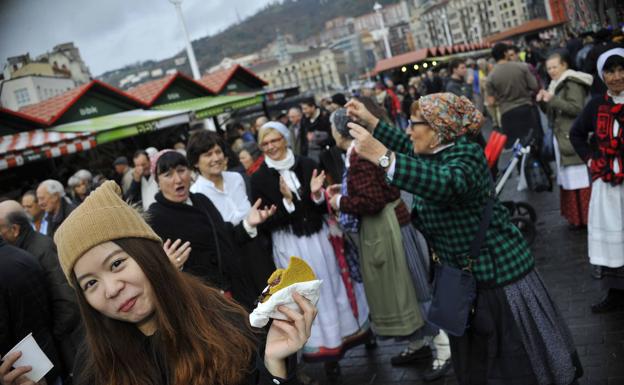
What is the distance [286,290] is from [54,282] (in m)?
2.87

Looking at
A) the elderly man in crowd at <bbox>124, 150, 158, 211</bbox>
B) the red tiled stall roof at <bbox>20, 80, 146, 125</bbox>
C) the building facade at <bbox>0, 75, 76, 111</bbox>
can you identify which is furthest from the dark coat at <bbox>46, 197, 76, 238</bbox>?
the building facade at <bbox>0, 75, 76, 111</bbox>

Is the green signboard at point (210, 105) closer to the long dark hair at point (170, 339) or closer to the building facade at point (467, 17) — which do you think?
the long dark hair at point (170, 339)

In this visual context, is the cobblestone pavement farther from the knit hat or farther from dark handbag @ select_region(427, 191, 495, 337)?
the knit hat

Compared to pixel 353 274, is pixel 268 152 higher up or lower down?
higher up

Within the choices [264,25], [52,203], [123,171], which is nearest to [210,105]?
[123,171]

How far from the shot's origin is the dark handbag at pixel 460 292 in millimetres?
3039

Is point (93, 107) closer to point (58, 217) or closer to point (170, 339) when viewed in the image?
point (58, 217)

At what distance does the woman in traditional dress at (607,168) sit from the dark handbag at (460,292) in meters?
1.66

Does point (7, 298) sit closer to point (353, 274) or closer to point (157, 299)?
point (157, 299)

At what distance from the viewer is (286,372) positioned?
5.69 feet

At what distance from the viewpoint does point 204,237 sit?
381 centimetres

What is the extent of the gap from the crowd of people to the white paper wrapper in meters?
0.04

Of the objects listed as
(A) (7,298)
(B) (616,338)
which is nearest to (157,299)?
(A) (7,298)

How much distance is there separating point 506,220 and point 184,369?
6.62 feet
